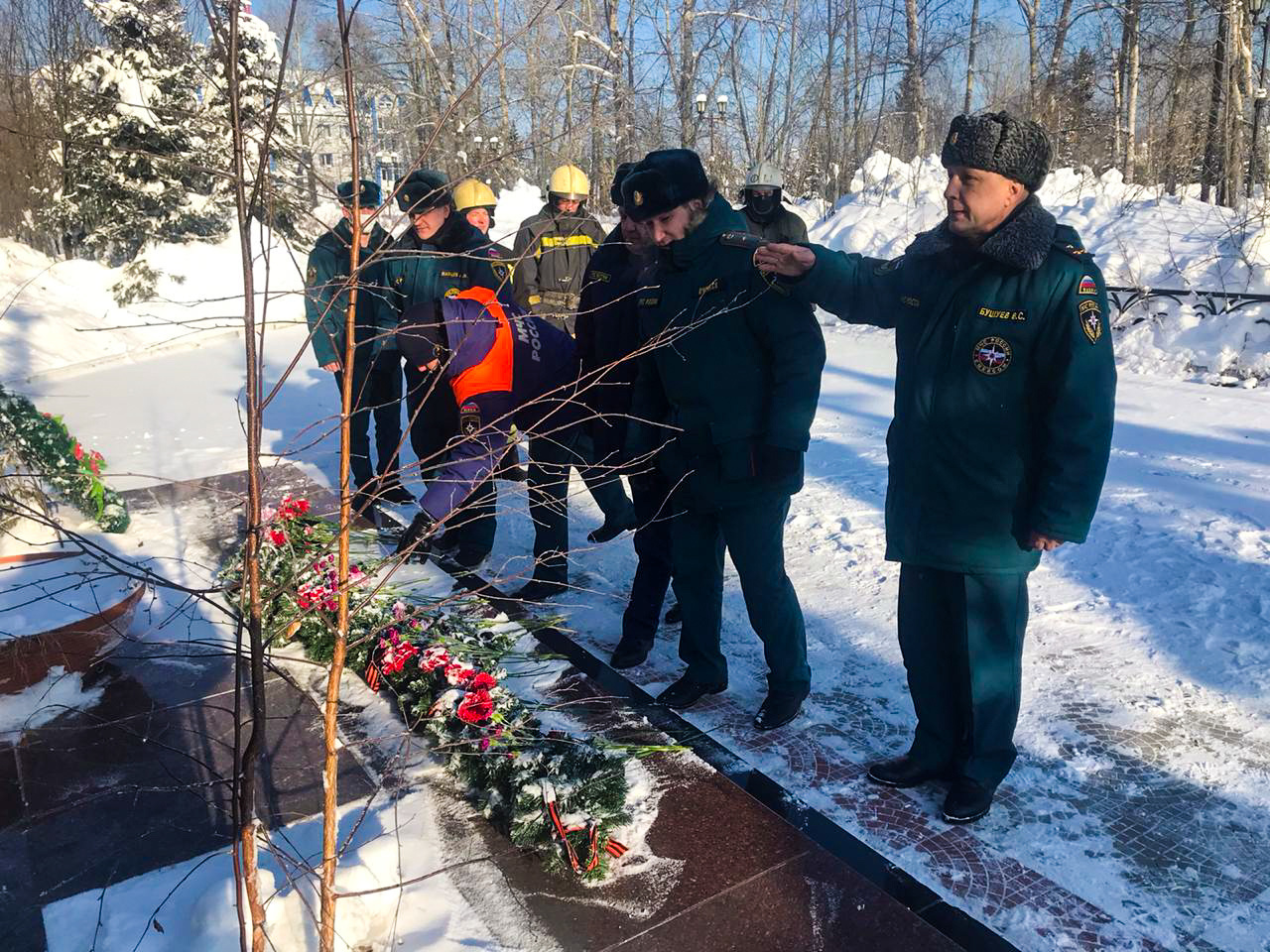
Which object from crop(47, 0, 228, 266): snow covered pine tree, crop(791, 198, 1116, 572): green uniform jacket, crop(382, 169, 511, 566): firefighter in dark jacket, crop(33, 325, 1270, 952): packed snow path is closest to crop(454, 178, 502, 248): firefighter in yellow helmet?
crop(382, 169, 511, 566): firefighter in dark jacket

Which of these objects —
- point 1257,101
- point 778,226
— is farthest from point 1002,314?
point 1257,101

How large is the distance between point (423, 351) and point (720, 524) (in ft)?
5.63

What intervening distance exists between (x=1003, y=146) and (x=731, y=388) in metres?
1.11

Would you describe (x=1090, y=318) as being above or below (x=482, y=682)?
above

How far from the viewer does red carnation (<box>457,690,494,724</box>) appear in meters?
2.93

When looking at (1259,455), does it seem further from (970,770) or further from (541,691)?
(541,691)

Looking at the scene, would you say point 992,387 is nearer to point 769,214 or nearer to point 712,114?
point 769,214

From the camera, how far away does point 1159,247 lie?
11.2m

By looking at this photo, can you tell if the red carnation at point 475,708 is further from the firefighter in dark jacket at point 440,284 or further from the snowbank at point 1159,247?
the snowbank at point 1159,247

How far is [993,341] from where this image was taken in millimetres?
2475

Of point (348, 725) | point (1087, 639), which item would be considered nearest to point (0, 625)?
point (348, 725)

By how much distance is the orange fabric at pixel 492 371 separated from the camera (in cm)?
402

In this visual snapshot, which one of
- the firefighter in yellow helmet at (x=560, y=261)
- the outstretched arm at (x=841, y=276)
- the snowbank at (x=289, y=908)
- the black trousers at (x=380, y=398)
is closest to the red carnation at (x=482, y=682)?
the snowbank at (x=289, y=908)

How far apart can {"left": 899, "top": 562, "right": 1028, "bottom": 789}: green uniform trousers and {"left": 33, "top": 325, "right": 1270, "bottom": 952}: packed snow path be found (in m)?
0.16
